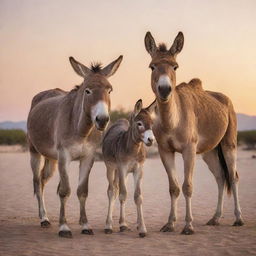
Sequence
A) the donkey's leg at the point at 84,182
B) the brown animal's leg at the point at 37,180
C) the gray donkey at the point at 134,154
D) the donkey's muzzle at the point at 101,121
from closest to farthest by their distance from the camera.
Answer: the donkey's muzzle at the point at 101,121 < the gray donkey at the point at 134,154 < the donkey's leg at the point at 84,182 < the brown animal's leg at the point at 37,180

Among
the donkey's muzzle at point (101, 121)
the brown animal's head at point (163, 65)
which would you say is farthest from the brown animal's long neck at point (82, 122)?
the brown animal's head at point (163, 65)

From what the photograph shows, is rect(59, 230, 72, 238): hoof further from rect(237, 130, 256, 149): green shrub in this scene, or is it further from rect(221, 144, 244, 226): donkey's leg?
rect(237, 130, 256, 149): green shrub

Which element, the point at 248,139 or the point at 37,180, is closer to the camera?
the point at 37,180

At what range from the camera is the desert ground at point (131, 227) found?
6859mm

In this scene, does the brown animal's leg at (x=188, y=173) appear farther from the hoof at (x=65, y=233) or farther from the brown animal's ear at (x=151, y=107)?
the hoof at (x=65, y=233)

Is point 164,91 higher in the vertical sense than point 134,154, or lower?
higher

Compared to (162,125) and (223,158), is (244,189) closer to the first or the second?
(223,158)

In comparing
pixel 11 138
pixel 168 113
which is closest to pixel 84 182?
pixel 168 113

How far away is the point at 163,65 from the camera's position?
785cm

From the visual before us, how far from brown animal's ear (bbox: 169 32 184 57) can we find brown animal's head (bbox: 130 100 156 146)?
3.10 feet

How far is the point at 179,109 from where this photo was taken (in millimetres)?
8430

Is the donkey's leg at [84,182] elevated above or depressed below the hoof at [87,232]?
above

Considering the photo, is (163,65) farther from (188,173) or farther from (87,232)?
(87,232)

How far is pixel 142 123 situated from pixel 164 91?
2.56 ft
